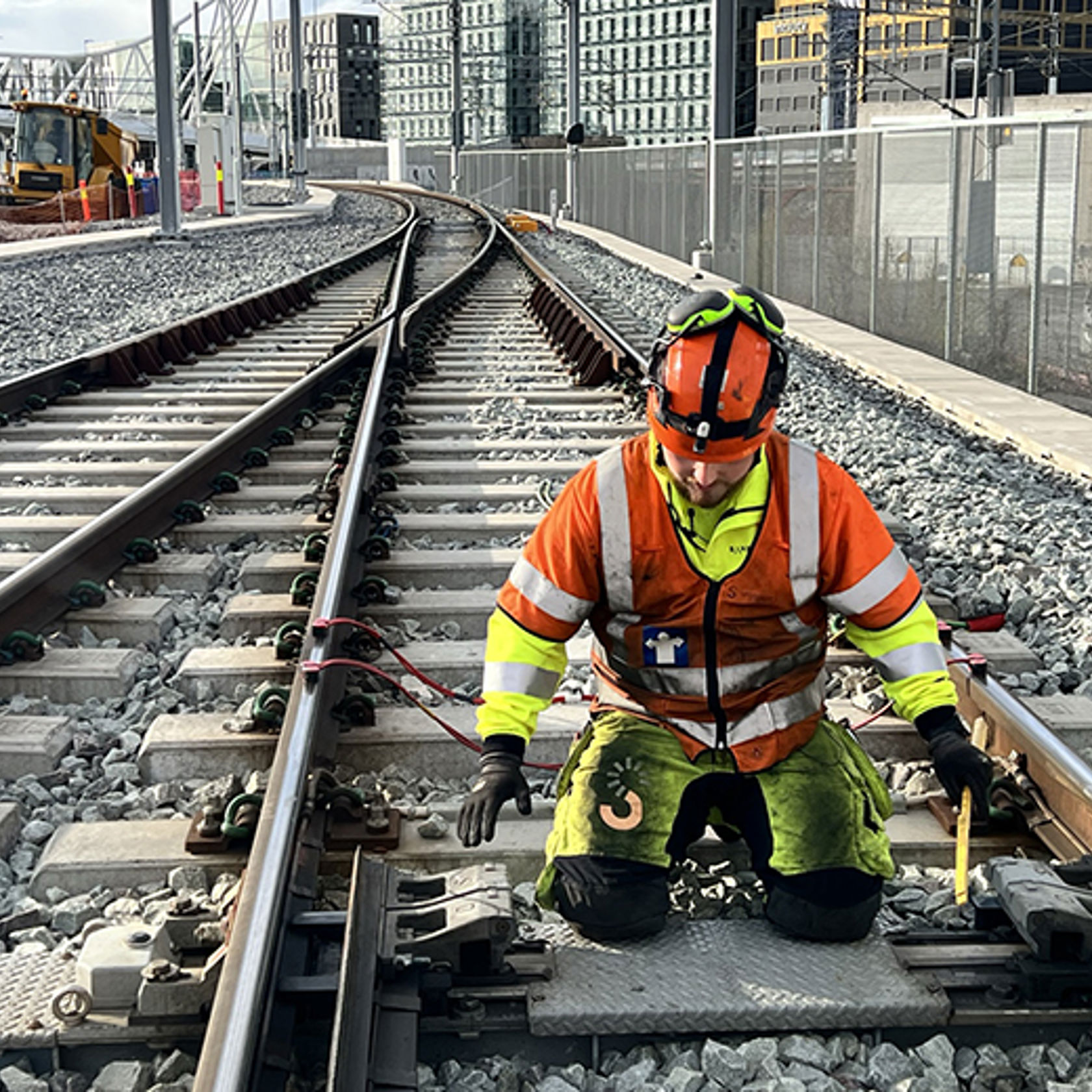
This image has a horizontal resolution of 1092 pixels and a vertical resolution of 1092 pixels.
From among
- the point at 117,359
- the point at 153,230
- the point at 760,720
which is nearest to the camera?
the point at 760,720

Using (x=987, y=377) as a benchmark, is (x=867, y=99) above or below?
above

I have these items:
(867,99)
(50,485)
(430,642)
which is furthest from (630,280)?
(867,99)

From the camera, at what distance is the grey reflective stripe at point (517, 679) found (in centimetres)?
316

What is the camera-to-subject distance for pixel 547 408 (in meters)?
9.55

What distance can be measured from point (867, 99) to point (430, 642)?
75.7 metres

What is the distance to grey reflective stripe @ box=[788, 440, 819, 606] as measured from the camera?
3.18 metres

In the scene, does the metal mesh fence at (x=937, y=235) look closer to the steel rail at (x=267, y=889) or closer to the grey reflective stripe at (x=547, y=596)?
the steel rail at (x=267, y=889)

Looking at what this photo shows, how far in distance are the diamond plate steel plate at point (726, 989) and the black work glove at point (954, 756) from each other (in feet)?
1.14

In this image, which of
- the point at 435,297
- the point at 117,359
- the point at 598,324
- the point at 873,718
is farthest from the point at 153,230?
the point at 873,718

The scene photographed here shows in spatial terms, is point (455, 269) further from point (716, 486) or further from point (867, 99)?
point (867, 99)

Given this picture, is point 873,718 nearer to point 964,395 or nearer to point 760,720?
point 760,720

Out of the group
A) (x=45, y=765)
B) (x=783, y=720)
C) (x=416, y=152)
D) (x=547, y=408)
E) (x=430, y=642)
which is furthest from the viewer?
(x=416, y=152)

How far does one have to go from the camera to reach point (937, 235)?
1372 cm

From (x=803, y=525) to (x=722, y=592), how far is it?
21cm
